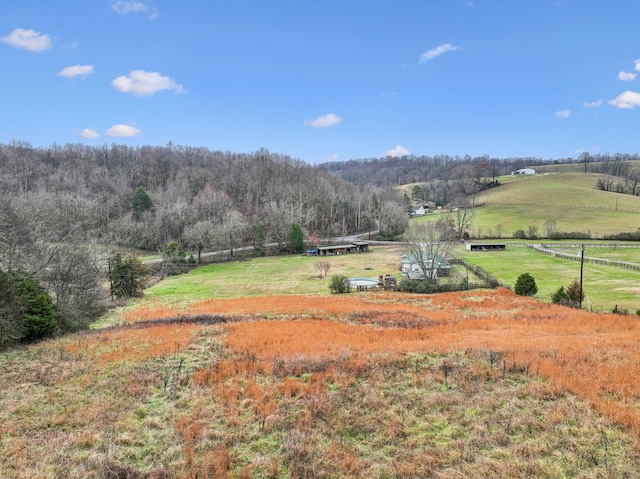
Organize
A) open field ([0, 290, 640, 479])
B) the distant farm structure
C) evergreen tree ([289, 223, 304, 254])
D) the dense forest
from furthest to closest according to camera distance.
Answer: evergreen tree ([289, 223, 304, 254]) → the distant farm structure → the dense forest → open field ([0, 290, 640, 479])

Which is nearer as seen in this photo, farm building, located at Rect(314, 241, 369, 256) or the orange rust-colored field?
Answer: the orange rust-colored field

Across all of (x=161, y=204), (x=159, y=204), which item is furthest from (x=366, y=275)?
(x=159, y=204)

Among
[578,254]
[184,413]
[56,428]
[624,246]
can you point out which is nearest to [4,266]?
[56,428]

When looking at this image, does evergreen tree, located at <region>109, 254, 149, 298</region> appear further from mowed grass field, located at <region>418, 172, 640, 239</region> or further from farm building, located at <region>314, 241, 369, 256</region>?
mowed grass field, located at <region>418, 172, 640, 239</region>

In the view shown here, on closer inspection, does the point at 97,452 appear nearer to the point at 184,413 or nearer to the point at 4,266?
the point at 184,413

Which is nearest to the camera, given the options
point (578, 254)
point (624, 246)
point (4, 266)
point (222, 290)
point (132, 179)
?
point (4, 266)

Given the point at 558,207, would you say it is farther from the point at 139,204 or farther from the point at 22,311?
the point at 22,311

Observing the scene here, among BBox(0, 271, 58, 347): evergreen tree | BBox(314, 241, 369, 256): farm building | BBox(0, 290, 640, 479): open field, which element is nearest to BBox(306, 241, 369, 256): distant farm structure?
BBox(314, 241, 369, 256): farm building
